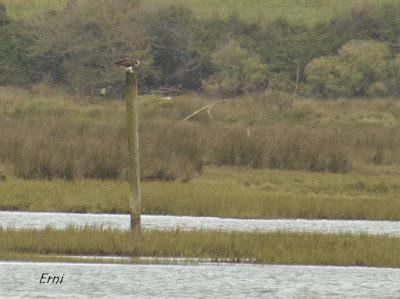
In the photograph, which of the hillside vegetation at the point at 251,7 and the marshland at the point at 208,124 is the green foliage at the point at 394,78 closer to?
the marshland at the point at 208,124

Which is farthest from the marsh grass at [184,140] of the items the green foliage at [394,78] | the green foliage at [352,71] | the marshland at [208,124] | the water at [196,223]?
the green foliage at [352,71]

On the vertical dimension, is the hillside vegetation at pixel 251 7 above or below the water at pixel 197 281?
above

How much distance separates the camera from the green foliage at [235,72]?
45031 mm

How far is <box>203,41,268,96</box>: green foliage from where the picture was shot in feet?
148

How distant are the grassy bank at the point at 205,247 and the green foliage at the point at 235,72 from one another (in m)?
28.1

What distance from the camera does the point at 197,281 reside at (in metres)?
14.4

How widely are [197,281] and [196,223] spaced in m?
5.15

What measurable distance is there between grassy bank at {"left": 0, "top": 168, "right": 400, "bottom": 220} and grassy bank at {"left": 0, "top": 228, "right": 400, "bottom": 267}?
4500 mm

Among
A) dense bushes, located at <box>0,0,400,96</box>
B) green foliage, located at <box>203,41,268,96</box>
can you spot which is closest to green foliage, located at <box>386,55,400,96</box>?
dense bushes, located at <box>0,0,400,96</box>

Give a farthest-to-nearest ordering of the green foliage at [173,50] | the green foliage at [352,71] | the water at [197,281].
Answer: the green foliage at [173,50], the green foliage at [352,71], the water at [197,281]

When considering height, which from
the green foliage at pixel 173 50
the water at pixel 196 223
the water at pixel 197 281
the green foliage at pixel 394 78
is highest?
the green foliage at pixel 173 50

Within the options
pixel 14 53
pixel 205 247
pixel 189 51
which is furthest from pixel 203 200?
pixel 14 53

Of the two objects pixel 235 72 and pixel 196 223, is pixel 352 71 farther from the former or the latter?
pixel 196 223

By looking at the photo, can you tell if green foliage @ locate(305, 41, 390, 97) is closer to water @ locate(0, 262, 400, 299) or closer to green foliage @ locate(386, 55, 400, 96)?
green foliage @ locate(386, 55, 400, 96)
